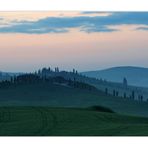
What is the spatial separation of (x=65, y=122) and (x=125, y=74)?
3.06m

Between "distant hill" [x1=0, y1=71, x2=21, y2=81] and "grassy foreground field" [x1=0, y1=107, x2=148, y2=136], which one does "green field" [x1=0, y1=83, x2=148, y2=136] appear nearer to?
"grassy foreground field" [x1=0, y1=107, x2=148, y2=136]

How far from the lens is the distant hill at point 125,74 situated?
1839 centimetres

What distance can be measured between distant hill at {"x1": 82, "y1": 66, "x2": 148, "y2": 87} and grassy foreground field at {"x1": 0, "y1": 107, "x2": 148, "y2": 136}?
126 cm

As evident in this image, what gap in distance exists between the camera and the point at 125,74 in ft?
64.4

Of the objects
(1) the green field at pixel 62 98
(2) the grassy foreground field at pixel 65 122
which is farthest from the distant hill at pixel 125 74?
(2) the grassy foreground field at pixel 65 122

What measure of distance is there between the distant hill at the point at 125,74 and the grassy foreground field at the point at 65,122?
126cm

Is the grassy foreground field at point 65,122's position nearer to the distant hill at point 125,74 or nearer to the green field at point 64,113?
the green field at point 64,113

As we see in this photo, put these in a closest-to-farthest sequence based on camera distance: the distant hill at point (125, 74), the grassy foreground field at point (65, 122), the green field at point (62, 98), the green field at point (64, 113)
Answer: the grassy foreground field at point (65, 122) < the green field at point (64, 113) < the distant hill at point (125, 74) < the green field at point (62, 98)

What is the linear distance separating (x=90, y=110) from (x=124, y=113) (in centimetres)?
153

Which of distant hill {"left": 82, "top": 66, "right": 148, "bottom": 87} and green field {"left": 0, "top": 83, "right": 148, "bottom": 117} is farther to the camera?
green field {"left": 0, "top": 83, "right": 148, "bottom": 117}

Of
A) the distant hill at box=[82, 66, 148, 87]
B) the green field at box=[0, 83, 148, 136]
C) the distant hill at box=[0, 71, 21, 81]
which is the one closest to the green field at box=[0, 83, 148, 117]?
the green field at box=[0, 83, 148, 136]

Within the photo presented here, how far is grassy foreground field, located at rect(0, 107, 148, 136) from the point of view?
1648 cm
